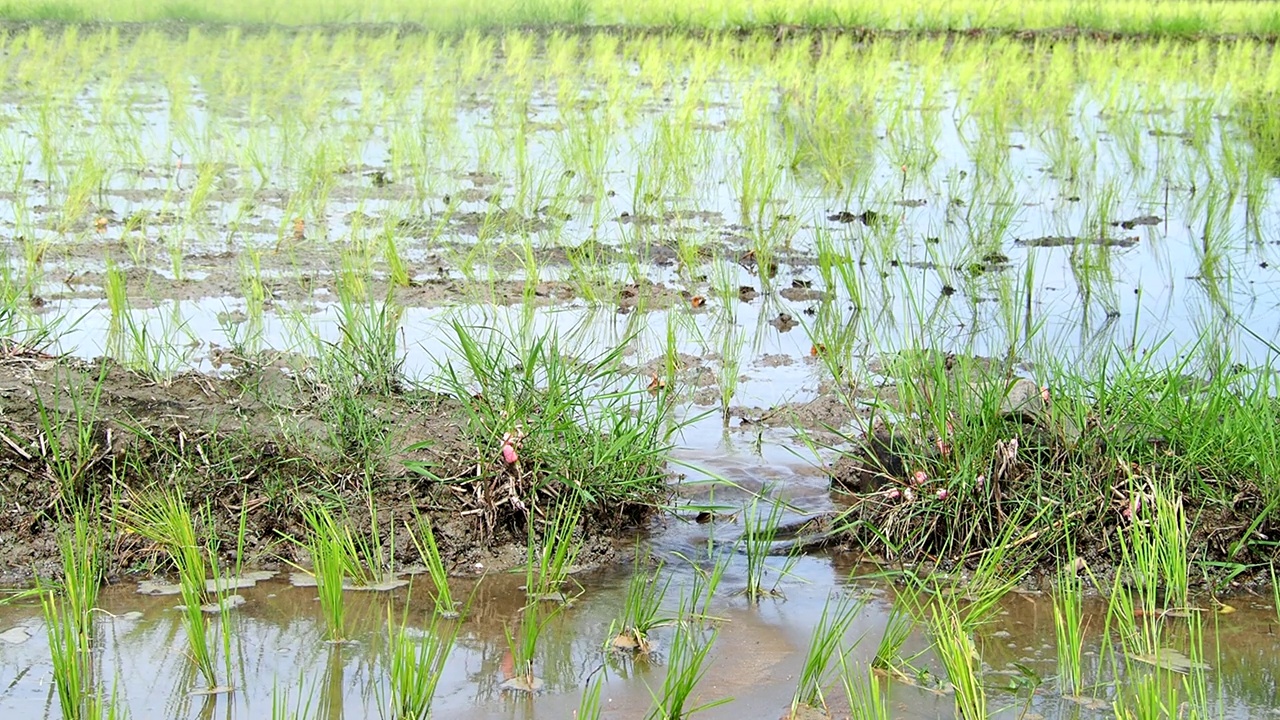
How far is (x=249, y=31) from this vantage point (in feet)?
46.0

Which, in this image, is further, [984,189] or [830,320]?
[984,189]

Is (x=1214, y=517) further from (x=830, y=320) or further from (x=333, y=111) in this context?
(x=333, y=111)

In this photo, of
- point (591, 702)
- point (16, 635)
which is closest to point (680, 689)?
point (591, 702)

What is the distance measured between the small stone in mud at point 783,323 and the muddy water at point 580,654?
5.70 ft

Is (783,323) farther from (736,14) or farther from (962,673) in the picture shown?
(736,14)

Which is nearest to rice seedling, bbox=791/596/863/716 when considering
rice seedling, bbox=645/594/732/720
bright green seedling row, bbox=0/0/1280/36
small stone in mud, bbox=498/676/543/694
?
rice seedling, bbox=645/594/732/720

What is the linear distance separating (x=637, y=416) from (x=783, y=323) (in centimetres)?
163

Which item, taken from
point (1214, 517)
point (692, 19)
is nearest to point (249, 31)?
point (692, 19)

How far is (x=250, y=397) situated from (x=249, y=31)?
473 inches

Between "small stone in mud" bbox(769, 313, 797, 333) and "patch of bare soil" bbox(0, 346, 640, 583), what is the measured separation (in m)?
1.64

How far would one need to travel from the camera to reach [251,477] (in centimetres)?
280

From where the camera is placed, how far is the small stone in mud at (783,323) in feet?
14.6

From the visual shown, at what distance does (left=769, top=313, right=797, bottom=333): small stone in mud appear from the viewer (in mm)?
4465

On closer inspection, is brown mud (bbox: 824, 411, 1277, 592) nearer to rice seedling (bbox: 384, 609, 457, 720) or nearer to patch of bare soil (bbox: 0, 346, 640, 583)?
patch of bare soil (bbox: 0, 346, 640, 583)
